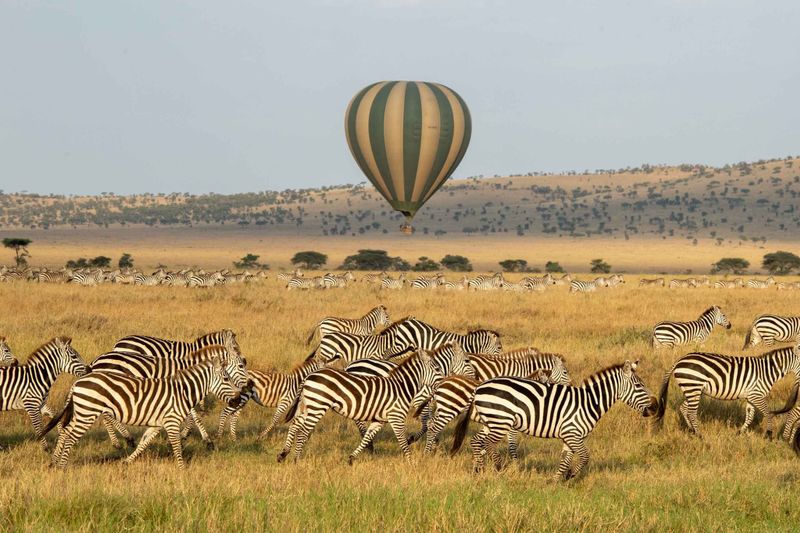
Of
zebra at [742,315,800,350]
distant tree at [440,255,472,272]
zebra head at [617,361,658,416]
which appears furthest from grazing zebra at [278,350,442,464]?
distant tree at [440,255,472,272]

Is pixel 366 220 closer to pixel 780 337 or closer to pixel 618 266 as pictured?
pixel 618 266

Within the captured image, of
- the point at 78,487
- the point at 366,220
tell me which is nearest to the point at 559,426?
the point at 78,487

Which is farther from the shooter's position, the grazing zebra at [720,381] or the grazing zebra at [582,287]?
the grazing zebra at [582,287]

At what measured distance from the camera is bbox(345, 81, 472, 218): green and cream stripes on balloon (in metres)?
30.5

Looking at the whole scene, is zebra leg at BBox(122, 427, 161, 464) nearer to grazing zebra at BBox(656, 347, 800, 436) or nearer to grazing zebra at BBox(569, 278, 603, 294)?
grazing zebra at BBox(656, 347, 800, 436)

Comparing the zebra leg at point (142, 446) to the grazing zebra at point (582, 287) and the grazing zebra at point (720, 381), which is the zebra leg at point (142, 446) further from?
the grazing zebra at point (582, 287)

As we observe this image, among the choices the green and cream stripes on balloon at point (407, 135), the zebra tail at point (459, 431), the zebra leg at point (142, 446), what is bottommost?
the zebra leg at point (142, 446)

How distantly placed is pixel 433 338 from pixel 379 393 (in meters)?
6.61

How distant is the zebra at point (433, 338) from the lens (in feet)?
56.9

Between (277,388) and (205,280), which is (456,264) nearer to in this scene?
(205,280)

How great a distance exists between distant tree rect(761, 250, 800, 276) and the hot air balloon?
1903 inches

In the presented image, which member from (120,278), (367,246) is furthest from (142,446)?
(367,246)

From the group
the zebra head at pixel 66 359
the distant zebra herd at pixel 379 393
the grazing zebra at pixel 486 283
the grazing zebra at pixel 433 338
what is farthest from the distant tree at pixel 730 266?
the zebra head at pixel 66 359

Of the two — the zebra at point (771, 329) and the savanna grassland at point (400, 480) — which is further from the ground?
the zebra at point (771, 329)
